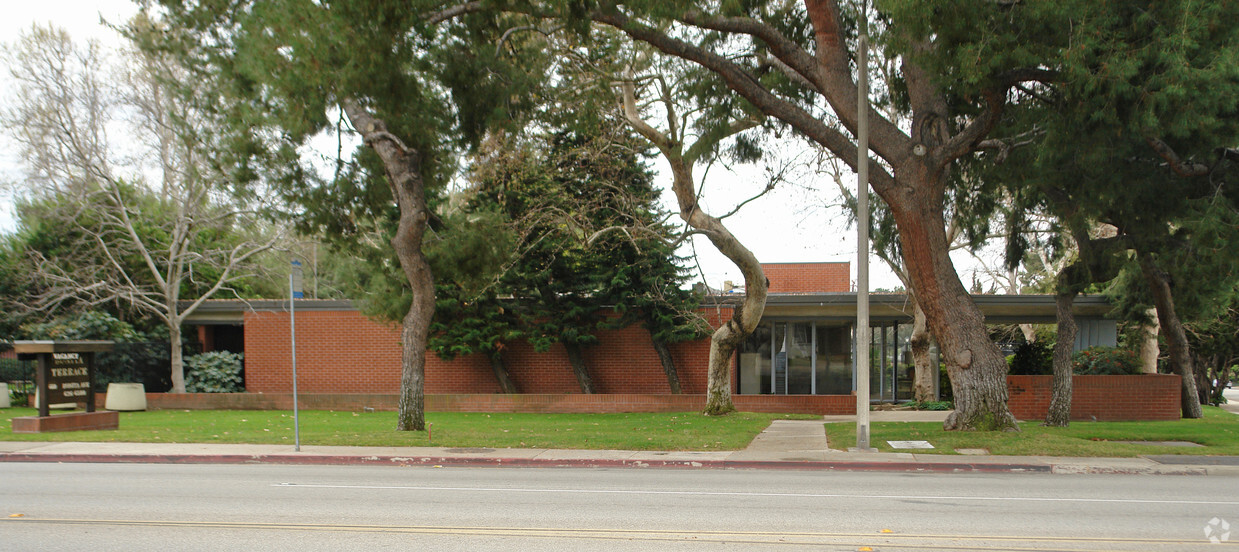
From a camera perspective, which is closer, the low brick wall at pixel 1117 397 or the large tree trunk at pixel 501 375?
the low brick wall at pixel 1117 397

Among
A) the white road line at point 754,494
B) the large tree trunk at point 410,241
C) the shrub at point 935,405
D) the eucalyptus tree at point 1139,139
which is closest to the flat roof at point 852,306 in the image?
the shrub at point 935,405

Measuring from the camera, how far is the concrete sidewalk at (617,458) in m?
13.2

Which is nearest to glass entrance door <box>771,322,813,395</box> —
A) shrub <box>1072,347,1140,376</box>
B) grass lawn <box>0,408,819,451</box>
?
grass lawn <box>0,408,819,451</box>

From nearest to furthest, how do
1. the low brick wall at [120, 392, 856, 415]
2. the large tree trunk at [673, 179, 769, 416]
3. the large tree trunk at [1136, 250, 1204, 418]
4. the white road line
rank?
the white road line → the large tree trunk at [1136, 250, 1204, 418] → the large tree trunk at [673, 179, 769, 416] → the low brick wall at [120, 392, 856, 415]

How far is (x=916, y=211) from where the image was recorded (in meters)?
16.0

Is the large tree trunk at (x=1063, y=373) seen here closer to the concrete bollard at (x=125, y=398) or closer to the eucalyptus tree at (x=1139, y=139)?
the eucalyptus tree at (x=1139, y=139)

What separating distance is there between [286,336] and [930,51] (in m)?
23.9

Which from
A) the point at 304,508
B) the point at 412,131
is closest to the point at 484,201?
the point at 412,131

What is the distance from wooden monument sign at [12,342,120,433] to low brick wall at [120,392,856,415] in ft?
24.4

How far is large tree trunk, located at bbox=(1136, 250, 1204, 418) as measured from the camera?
20734 millimetres

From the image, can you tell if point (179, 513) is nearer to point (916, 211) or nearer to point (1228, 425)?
point (916, 211)

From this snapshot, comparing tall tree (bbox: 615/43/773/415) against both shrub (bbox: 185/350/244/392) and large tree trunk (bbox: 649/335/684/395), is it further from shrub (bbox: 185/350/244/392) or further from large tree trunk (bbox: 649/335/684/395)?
shrub (bbox: 185/350/244/392)

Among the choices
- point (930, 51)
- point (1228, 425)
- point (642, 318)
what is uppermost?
point (930, 51)

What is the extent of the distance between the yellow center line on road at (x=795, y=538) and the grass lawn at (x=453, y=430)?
24.3 feet
